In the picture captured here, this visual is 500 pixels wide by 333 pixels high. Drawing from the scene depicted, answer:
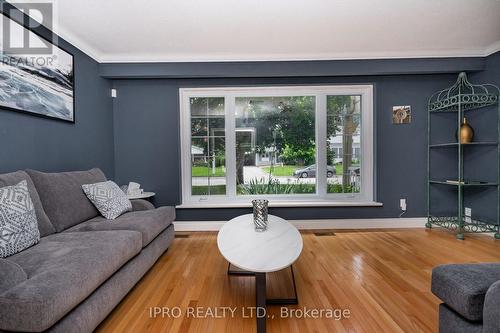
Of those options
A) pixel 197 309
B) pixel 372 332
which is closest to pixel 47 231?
pixel 197 309

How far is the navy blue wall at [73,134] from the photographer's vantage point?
6.63 ft

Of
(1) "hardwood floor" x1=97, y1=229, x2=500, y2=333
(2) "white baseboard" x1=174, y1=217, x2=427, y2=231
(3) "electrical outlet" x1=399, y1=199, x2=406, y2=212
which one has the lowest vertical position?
(1) "hardwood floor" x1=97, y1=229, x2=500, y2=333

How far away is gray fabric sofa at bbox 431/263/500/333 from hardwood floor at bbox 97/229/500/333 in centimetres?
48

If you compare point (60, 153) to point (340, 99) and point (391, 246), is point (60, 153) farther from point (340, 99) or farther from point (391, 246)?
point (391, 246)

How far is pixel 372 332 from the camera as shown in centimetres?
145

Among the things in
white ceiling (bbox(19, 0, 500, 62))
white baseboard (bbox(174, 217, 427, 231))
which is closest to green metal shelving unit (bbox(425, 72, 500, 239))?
white baseboard (bbox(174, 217, 427, 231))

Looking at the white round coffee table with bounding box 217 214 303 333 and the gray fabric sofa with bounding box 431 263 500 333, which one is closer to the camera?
the gray fabric sofa with bounding box 431 263 500 333

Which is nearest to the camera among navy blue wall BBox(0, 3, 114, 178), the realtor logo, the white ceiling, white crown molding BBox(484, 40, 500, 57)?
the realtor logo

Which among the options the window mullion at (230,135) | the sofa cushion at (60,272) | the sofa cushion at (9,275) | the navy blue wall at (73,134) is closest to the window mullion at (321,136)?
the window mullion at (230,135)

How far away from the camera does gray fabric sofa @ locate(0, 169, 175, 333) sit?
1.04 metres

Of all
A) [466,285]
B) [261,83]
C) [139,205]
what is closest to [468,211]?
[466,285]

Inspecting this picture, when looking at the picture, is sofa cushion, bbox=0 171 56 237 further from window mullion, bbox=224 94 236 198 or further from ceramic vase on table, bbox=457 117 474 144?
ceramic vase on table, bbox=457 117 474 144

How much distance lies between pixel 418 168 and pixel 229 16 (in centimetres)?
341

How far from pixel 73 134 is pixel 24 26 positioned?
3.58ft
